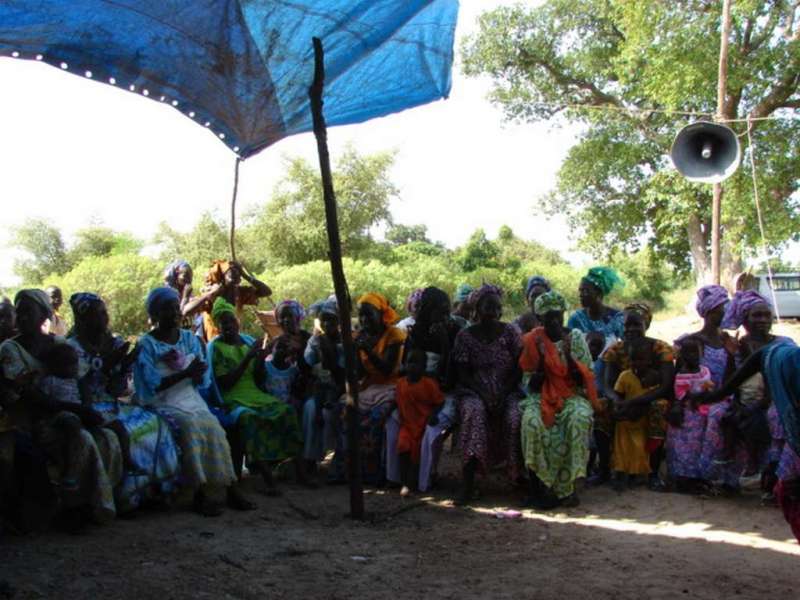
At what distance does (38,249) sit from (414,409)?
3372cm

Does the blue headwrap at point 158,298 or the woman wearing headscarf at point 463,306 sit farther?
the woman wearing headscarf at point 463,306

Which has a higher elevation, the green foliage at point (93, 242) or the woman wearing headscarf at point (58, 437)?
the green foliage at point (93, 242)

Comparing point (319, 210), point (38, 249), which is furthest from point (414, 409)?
point (38, 249)

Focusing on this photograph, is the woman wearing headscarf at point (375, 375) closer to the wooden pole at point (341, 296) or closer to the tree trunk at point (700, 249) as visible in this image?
the wooden pole at point (341, 296)

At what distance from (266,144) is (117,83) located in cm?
131

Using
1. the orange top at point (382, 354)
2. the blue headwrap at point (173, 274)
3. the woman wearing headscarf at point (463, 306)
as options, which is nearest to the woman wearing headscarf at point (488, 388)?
the orange top at point (382, 354)

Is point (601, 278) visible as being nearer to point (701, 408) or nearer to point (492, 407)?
point (701, 408)

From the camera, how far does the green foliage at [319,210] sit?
2795 cm

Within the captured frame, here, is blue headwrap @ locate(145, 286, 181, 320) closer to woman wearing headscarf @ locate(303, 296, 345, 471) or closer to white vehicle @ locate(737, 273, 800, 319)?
woman wearing headscarf @ locate(303, 296, 345, 471)

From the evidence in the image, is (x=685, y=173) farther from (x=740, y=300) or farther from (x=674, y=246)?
(x=674, y=246)

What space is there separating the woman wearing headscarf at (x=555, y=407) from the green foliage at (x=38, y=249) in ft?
108

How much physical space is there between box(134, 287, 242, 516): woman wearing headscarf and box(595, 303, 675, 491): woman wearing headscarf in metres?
2.97

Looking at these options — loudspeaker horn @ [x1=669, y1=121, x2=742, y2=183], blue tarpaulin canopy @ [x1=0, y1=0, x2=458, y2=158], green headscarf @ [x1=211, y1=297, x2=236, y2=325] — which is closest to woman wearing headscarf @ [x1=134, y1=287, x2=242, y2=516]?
green headscarf @ [x1=211, y1=297, x2=236, y2=325]

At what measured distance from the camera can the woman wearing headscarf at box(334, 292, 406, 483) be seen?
21.1 ft
